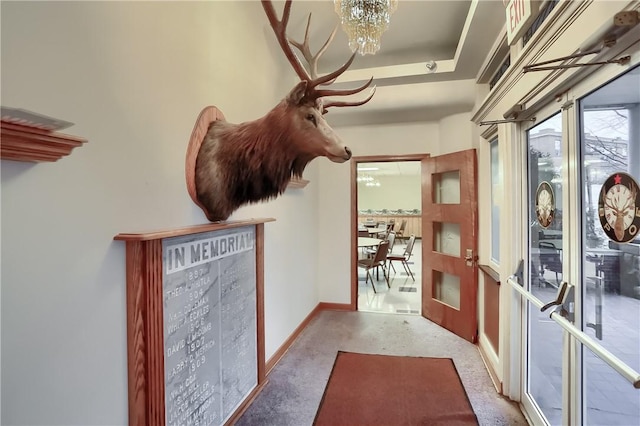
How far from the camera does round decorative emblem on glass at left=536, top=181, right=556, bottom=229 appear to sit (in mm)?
1750

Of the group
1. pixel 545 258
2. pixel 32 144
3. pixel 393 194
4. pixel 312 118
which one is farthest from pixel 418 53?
pixel 393 194

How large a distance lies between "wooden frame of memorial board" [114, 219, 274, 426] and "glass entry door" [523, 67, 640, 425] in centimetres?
187

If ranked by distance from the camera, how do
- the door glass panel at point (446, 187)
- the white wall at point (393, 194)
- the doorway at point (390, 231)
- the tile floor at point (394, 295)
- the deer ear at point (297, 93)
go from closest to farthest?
the deer ear at point (297, 93) < the door glass panel at point (446, 187) < the tile floor at point (394, 295) < the doorway at point (390, 231) < the white wall at point (393, 194)

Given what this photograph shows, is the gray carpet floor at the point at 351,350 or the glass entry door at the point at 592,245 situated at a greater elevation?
the glass entry door at the point at 592,245

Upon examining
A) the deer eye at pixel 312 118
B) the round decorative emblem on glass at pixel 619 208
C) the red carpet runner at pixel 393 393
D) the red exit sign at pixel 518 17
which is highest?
the red exit sign at pixel 518 17

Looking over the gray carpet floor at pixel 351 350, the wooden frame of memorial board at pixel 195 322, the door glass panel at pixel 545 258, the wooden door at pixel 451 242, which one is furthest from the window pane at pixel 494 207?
the wooden frame of memorial board at pixel 195 322

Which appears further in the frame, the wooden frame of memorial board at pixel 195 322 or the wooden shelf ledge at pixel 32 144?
the wooden frame of memorial board at pixel 195 322

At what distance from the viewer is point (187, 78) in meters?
1.57

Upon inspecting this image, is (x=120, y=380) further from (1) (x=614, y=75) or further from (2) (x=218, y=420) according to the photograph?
(1) (x=614, y=75)

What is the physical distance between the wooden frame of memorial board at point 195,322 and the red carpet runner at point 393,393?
2.17 feet

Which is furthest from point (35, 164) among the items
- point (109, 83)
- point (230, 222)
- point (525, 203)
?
point (525, 203)

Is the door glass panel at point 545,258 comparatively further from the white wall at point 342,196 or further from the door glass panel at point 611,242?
the white wall at point 342,196

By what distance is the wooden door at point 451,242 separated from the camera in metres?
3.22

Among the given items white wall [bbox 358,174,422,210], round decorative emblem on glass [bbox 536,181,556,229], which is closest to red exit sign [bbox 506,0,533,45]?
round decorative emblem on glass [bbox 536,181,556,229]
